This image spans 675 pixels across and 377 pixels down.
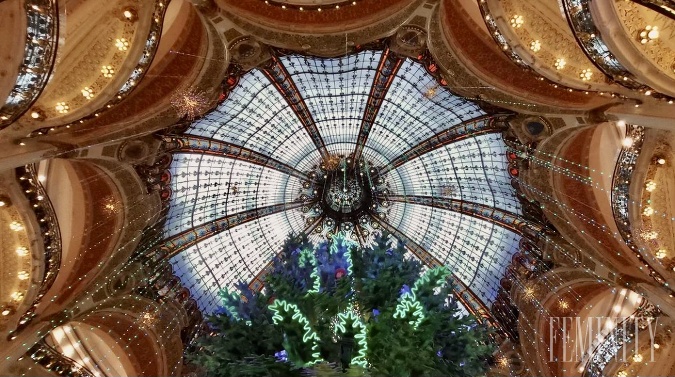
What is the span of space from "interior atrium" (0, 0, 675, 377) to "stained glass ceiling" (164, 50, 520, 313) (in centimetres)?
8

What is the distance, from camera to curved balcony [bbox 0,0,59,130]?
24.1ft

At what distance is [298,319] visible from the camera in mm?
6418

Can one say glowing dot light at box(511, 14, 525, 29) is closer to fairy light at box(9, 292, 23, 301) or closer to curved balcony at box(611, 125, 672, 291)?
curved balcony at box(611, 125, 672, 291)

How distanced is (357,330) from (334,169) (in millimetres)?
10573

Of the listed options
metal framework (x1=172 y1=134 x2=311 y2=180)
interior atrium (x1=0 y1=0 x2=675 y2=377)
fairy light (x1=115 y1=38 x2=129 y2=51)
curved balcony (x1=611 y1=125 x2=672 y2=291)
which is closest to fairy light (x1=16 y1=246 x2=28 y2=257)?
interior atrium (x1=0 y1=0 x2=675 y2=377)

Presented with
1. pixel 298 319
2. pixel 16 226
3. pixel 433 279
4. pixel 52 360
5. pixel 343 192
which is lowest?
pixel 298 319

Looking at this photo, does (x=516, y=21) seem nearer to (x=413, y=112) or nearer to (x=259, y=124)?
(x=413, y=112)

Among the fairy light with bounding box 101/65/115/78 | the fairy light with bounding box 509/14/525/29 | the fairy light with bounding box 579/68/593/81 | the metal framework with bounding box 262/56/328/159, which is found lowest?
the fairy light with bounding box 579/68/593/81

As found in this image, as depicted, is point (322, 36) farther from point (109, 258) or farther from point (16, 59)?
point (109, 258)

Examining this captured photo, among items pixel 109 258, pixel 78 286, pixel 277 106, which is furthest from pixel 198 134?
pixel 78 286

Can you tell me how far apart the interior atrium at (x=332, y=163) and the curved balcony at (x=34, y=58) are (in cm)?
3

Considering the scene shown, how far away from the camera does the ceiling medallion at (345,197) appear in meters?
16.7

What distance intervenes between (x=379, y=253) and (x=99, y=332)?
11.2m

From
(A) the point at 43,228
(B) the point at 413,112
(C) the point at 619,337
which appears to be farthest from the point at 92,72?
(C) the point at 619,337
